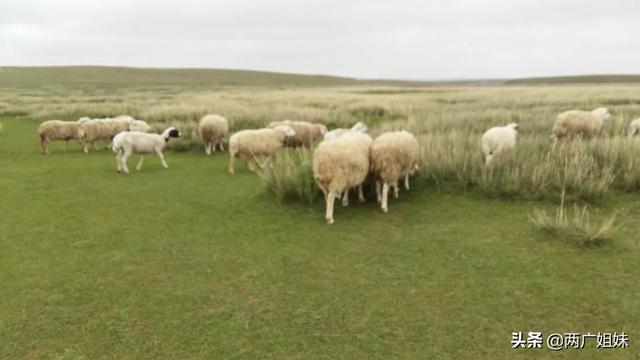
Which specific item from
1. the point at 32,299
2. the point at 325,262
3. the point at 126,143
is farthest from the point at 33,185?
the point at 325,262

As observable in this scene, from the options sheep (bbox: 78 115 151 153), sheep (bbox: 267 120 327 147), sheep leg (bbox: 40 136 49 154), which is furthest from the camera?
sheep (bbox: 78 115 151 153)

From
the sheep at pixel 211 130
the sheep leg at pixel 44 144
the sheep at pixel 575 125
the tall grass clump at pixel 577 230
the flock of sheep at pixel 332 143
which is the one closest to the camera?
the tall grass clump at pixel 577 230

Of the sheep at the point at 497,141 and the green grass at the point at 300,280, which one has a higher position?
the sheep at the point at 497,141

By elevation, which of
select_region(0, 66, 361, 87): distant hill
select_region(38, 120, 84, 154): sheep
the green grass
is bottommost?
the green grass

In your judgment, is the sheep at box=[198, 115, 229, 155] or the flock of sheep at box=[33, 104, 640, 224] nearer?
the flock of sheep at box=[33, 104, 640, 224]

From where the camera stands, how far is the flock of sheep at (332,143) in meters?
8.01

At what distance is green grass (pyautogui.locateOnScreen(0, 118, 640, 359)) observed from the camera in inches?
179

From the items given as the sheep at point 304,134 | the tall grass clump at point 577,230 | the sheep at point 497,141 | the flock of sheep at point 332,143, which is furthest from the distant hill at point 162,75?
the tall grass clump at point 577,230

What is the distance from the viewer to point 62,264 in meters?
6.42

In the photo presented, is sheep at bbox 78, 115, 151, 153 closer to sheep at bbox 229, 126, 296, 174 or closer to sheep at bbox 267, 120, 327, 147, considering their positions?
sheep at bbox 267, 120, 327, 147

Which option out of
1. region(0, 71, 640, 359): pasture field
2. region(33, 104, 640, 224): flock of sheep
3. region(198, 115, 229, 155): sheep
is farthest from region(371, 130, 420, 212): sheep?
region(198, 115, 229, 155): sheep

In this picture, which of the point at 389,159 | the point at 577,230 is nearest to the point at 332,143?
the point at 389,159

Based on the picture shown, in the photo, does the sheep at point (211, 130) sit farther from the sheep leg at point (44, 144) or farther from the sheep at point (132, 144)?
the sheep leg at point (44, 144)

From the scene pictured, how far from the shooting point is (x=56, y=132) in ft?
54.5
